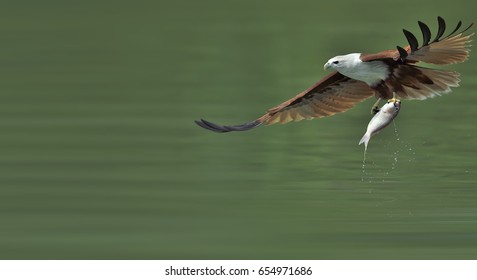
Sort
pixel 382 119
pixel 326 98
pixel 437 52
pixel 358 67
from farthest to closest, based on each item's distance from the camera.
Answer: pixel 326 98
pixel 358 67
pixel 437 52
pixel 382 119

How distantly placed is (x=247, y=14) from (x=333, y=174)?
25.4 ft

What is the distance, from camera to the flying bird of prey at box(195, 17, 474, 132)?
29.5ft

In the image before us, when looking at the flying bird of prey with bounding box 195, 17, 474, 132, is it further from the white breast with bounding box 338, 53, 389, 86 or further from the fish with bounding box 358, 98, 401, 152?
the fish with bounding box 358, 98, 401, 152

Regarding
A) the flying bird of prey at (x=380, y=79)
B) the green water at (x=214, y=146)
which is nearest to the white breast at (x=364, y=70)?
the flying bird of prey at (x=380, y=79)

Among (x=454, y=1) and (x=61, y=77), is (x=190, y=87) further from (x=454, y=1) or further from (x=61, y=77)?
(x=454, y=1)

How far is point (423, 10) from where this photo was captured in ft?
57.2

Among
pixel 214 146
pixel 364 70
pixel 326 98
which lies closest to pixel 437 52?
pixel 364 70

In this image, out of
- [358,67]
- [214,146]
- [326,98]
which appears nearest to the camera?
[358,67]

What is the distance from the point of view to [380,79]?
9469 mm

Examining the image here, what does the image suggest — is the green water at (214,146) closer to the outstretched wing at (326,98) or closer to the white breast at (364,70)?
the outstretched wing at (326,98)

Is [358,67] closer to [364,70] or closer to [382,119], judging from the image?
[364,70]

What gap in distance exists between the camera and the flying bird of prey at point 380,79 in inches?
354

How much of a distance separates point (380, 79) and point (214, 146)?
2.23m

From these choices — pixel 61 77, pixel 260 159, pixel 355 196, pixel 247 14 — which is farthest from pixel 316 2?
pixel 355 196
